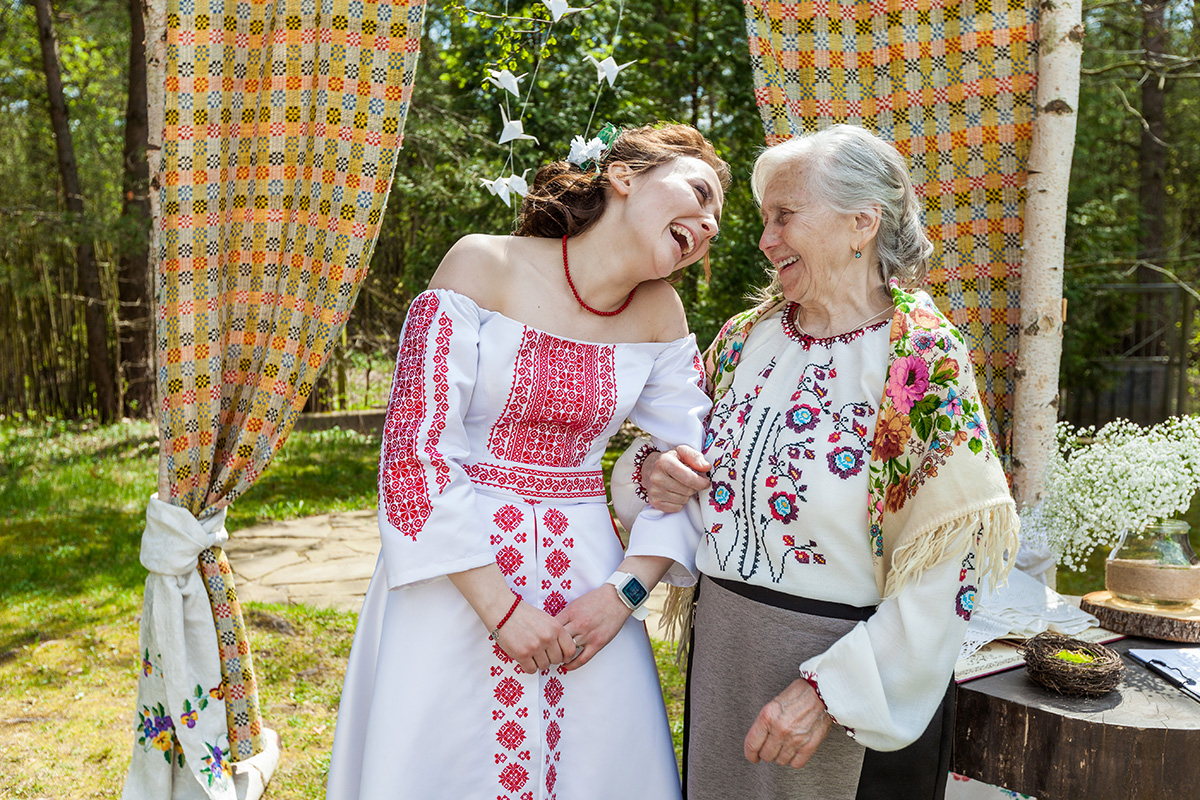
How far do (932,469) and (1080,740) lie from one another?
639 mm

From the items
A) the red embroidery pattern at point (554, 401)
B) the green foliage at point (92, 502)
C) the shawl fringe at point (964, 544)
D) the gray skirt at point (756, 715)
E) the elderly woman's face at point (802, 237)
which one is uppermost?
the elderly woman's face at point (802, 237)

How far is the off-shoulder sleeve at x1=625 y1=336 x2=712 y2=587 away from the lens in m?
1.73

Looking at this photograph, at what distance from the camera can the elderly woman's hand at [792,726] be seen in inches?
57.5

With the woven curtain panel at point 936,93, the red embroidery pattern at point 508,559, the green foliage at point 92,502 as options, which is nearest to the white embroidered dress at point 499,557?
the red embroidery pattern at point 508,559

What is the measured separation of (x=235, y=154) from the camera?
2.37 meters

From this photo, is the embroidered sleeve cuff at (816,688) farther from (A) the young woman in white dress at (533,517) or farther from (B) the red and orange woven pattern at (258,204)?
(B) the red and orange woven pattern at (258,204)

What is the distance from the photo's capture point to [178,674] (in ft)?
8.01

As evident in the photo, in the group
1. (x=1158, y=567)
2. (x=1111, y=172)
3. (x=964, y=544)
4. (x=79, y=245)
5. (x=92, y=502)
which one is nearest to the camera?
(x=964, y=544)

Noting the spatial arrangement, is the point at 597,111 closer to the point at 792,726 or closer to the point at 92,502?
the point at 92,502

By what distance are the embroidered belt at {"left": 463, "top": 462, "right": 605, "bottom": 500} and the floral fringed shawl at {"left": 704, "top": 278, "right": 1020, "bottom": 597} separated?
544mm

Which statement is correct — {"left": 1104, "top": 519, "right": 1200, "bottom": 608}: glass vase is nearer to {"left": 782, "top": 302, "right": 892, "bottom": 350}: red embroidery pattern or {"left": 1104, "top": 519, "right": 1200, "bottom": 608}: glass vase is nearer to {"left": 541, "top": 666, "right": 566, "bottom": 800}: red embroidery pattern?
{"left": 782, "top": 302, "right": 892, "bottom": 350}: red embroidery pattern

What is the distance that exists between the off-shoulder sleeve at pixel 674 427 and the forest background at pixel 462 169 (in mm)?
3044

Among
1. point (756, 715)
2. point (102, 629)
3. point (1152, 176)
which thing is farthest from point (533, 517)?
point (1152, 176)

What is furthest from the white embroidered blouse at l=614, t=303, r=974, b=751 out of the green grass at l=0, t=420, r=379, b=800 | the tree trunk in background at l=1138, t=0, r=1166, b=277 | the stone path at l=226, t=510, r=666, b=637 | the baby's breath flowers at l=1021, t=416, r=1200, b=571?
the tree trunk in background at l=1138, t=0, r=1166, b=277
